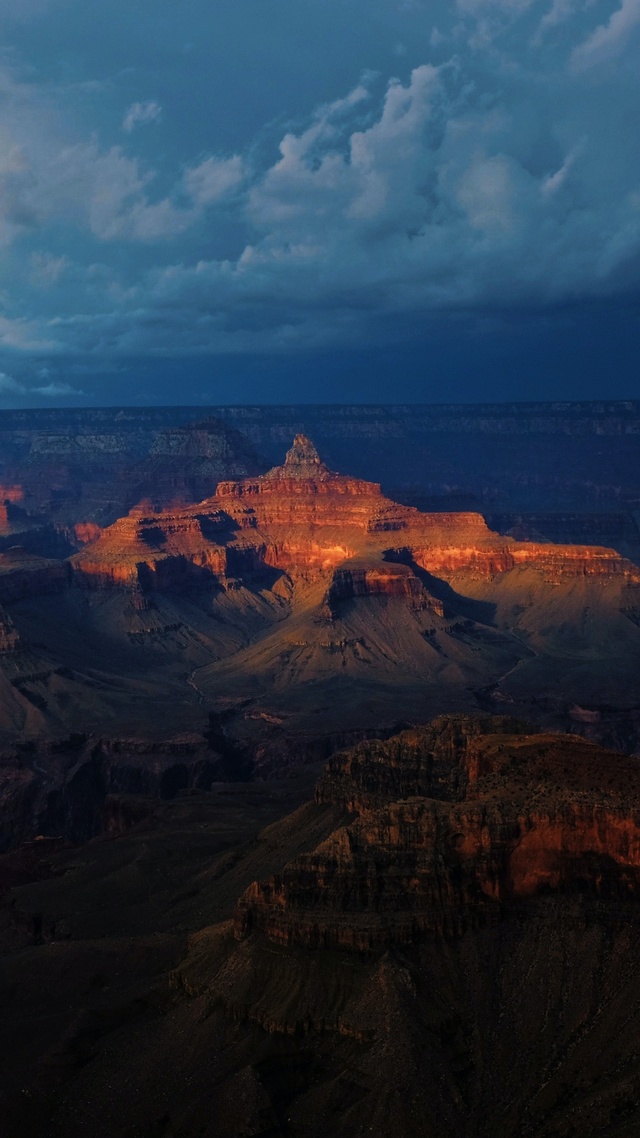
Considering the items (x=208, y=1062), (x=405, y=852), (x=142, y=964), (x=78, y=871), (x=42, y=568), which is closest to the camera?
(x=208, y=1062)

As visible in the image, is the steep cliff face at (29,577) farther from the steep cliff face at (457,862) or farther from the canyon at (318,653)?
the steep cliff face at (457,862)

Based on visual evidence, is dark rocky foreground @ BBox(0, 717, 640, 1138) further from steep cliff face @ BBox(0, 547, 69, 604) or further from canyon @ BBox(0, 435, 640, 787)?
steep cliff face @ BBox(0, 547, 69, 604)

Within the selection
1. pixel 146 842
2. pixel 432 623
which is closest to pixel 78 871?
pixel 146 842

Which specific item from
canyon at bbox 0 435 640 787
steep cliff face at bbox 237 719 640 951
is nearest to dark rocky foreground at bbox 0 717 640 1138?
steep cliff face at bbox 237 719 640 951

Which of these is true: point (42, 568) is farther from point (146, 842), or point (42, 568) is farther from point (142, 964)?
point (142, 964)

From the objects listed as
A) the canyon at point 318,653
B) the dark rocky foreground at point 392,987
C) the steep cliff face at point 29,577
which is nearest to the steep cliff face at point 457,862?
the dark rocky foreground at point 392,987

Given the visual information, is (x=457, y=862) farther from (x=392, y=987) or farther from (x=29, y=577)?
(x=29, y=577)
